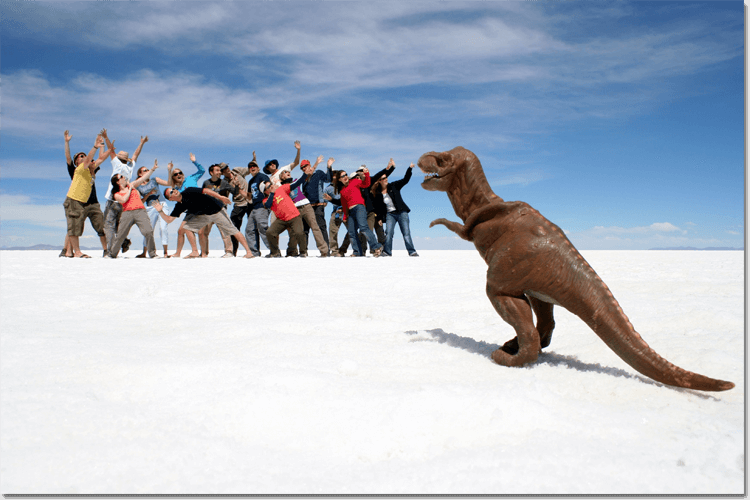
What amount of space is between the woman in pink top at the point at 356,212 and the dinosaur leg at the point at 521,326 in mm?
8234

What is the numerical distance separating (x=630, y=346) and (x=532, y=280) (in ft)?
1.95

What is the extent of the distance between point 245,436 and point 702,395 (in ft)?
7.49

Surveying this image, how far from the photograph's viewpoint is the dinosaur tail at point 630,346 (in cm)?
241

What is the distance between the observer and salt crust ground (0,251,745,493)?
163cm

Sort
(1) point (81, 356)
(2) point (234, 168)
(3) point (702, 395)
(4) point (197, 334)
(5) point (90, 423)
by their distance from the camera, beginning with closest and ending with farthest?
(5) point (90, 423), (3) point (702, 395), (1) point (81, 356), (4) point (197, 334), (2) point (234, 168)

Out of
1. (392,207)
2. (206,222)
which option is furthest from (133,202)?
(392,207)

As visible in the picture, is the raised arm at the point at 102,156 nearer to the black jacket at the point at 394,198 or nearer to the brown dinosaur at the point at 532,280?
the black jacket at the point at 394,198

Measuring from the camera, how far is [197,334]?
340 centimetres

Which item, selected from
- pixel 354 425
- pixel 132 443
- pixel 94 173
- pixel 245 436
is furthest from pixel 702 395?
pixel 94 173

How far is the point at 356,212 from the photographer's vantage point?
1116 centimetres

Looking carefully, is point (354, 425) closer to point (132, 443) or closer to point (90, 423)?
point (132, 443)

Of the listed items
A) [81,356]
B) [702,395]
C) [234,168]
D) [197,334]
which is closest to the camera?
[702,395]

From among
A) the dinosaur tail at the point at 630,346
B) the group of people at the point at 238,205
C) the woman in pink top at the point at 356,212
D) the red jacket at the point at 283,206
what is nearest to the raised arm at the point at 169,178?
the group of people at the point at 238,205

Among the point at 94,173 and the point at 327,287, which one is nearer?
the point at 327,287
